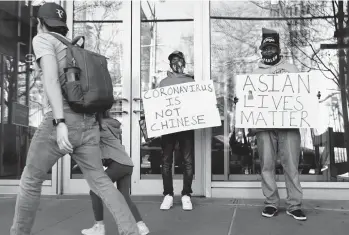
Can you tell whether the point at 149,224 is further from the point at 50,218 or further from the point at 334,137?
the point at 334,137

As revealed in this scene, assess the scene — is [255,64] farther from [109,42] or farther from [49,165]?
[49,165]

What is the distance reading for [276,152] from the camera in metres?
4.49

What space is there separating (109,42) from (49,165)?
3.61 meters

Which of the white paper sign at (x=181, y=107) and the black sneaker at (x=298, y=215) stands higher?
the white paper sign at (x=181, y=107)

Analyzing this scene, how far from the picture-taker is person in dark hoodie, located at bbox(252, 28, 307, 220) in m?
4.30

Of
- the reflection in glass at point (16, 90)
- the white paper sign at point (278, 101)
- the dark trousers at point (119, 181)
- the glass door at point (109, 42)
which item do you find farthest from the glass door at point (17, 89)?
the white paper sign at point (278, 101)

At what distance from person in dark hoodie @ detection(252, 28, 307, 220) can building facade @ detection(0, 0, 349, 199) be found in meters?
0.99

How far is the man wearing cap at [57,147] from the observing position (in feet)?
8.99

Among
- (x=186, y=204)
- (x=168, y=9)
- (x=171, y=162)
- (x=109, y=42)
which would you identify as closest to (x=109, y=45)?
(x=109, y=42)

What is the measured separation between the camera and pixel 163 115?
490 cm

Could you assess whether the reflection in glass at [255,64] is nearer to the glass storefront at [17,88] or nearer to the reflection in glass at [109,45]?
the reflection in glass at [109,45]

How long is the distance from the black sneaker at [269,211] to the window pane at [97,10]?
11.3ft

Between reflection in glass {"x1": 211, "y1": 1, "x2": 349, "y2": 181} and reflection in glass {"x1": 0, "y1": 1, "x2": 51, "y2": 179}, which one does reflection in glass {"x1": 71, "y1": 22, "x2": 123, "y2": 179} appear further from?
→ reflection in glass {"x1": 211, "y1": 1, "x2": 349, "y2": 181}

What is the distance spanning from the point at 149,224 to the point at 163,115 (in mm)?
1379
